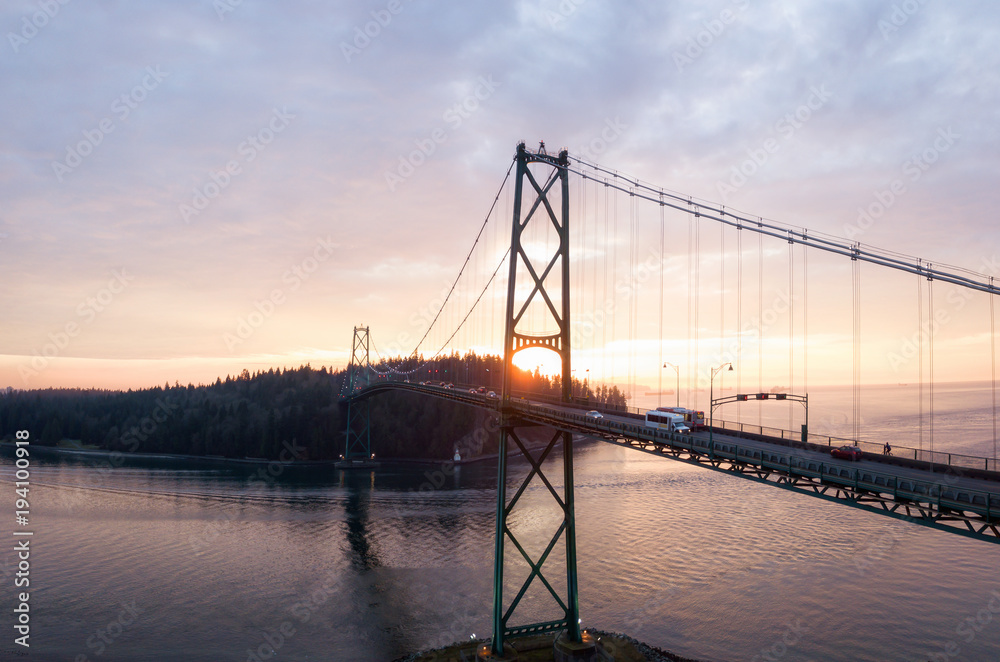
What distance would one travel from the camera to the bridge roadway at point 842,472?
48.9 ft

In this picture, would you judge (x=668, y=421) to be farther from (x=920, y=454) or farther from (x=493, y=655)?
(x=493, y=655)

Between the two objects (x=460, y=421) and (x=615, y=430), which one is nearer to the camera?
(x=615, y=430)

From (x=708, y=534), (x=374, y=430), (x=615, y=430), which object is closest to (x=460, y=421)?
(x=374, y=430)

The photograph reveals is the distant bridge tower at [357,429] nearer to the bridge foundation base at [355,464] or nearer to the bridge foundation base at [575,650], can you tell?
the bridge foundation base at [355,464]

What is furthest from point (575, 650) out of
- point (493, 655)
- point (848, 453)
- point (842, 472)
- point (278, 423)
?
point (278, 423)

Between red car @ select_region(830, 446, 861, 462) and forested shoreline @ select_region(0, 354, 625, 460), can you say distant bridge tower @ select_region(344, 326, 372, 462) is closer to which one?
Result: forested shoreline @ select_region(0, 354, 625, 460)

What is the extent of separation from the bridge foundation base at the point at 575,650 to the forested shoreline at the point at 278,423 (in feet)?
182

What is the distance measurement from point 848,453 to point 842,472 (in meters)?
8.69

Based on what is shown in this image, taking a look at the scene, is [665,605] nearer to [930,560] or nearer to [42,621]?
[930,560]

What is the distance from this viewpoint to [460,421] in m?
96.8

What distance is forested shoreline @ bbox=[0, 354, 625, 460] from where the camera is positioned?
95.6 metres

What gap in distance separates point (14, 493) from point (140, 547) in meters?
34.1

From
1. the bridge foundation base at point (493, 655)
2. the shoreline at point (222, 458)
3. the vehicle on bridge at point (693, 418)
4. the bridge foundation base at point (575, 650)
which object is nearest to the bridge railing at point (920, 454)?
the vehicle on bridge at point (693, 418)

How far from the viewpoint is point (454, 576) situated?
3716 centimetres
